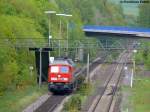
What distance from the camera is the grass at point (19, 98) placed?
137 feet

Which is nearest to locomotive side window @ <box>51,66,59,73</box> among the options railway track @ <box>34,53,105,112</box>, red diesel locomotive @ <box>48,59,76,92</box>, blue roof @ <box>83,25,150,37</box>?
red diesel locomotive @ <box>48,59,76,92</box>

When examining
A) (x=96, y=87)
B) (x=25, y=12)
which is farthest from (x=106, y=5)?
(x=96, y=87)

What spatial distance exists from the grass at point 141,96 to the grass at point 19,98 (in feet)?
25.9

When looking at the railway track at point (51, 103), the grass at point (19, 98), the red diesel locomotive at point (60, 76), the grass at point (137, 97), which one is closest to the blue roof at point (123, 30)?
the grass at point (137, 97)

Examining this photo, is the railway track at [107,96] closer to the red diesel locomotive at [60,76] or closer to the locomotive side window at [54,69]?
the red diesel locomotive at [60,76]

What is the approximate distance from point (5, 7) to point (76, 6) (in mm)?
62223

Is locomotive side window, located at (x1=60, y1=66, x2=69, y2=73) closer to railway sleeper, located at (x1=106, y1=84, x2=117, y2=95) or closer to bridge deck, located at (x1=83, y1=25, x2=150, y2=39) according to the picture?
railway sleeper, located at (x1=106, y1=84, x2=117, y2=95)

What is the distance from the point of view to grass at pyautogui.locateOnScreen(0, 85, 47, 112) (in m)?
41.9

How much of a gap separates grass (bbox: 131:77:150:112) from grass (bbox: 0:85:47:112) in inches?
311

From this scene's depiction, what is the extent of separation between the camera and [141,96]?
52438 mm

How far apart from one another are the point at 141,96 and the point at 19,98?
11.0 meters

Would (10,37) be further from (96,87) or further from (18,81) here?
(96,87)

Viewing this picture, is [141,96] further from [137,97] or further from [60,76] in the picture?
[60,76]

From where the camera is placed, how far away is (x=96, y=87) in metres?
63.0
